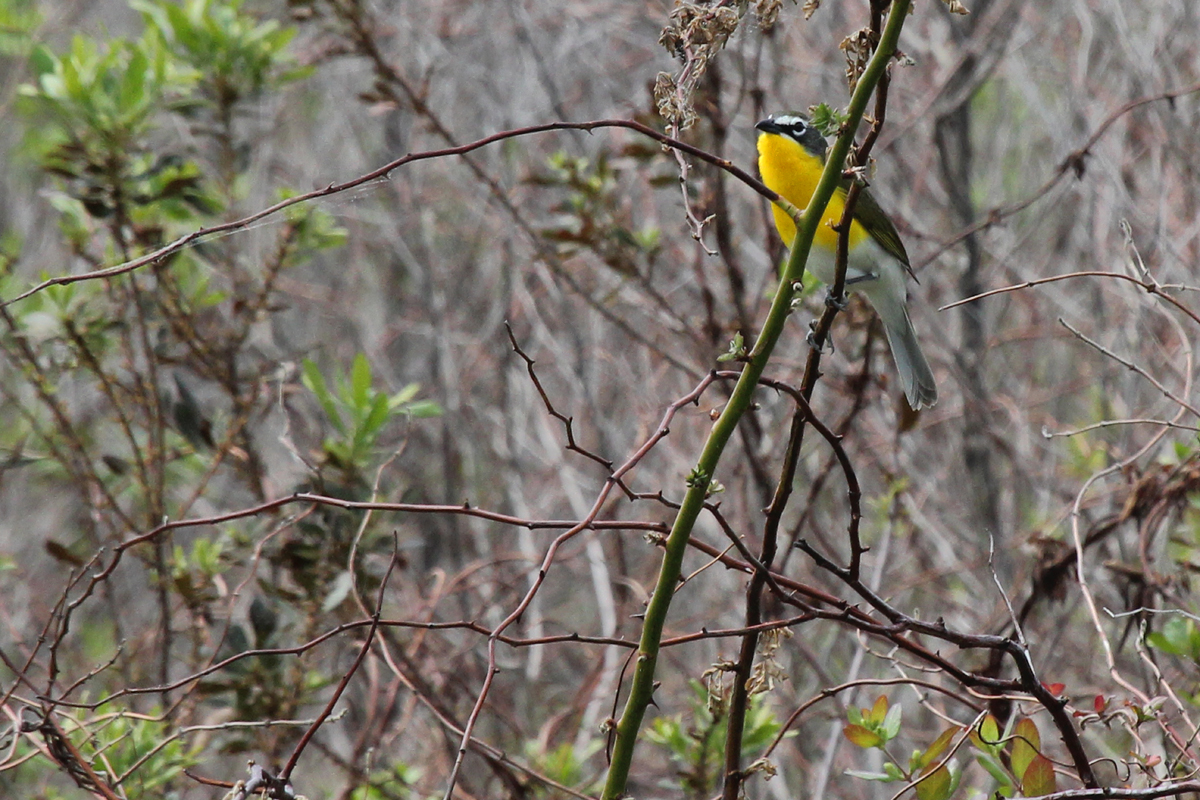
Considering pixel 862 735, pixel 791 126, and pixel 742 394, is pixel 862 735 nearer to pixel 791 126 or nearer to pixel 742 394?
pixel 742 394

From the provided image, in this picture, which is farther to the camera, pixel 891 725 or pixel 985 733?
pixel 891 725

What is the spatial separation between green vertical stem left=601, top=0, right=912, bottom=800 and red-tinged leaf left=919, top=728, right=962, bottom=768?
54 centimetres

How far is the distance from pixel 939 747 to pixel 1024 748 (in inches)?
5.0

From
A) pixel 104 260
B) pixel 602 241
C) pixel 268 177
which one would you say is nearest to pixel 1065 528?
pixel 602 241

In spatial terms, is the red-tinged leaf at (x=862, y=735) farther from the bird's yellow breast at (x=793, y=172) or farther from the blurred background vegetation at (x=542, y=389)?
the bird's yellow breast at (x=793, y=172)

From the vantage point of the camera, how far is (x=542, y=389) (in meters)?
1.81

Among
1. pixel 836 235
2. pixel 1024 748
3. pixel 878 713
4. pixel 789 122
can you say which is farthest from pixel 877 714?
pixel 789 122

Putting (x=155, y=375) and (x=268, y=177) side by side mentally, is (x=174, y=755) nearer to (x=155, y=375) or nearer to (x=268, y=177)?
(x=155, y=375)

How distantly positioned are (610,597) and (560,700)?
1.08 m

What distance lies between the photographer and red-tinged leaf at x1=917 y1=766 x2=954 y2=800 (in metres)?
1.82

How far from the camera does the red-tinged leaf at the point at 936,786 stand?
1.82 m

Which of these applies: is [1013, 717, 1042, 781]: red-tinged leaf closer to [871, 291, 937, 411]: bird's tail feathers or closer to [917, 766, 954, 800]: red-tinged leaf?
[917, 766, 954, 800]: red-tinged leaf

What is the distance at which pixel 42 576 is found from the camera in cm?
754

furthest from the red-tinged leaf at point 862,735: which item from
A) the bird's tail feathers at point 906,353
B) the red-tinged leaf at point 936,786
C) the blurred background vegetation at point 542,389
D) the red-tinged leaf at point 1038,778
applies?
the bird's tail feathers at point 906,353
